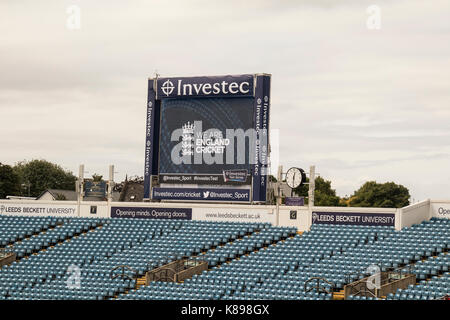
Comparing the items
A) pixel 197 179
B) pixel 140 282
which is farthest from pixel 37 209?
pixel 140 282

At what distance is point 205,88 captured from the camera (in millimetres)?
44281

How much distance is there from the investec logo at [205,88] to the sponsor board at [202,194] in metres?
5.96

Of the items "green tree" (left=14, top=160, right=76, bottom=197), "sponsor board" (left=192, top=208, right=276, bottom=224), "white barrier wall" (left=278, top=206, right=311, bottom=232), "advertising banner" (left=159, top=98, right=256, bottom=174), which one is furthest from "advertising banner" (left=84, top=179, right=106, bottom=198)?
"green tree" (left=14, top=160, right=76, bottom=197)

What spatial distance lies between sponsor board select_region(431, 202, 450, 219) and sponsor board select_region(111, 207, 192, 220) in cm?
1520

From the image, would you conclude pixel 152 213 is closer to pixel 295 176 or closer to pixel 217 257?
pixel 217 257

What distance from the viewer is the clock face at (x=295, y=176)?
42.1m

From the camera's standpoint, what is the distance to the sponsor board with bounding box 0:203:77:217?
50719 mm

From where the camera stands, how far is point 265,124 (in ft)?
140
